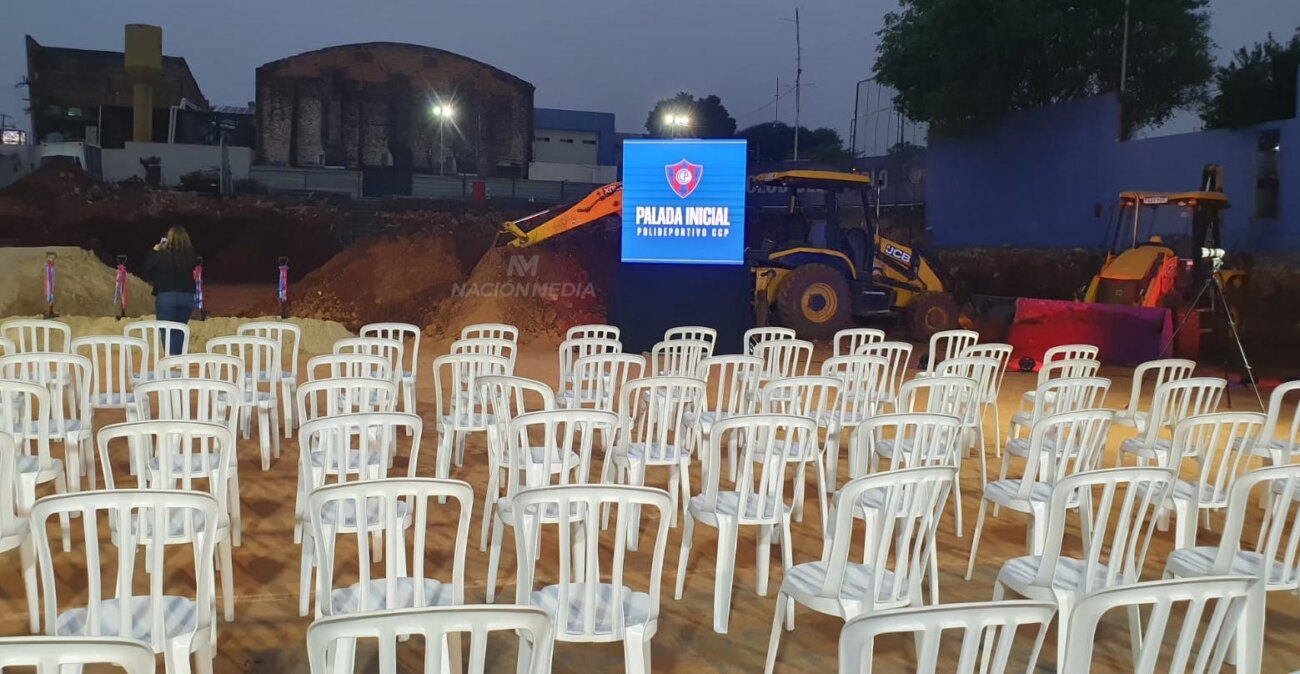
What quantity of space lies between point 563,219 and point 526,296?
1.22 metres

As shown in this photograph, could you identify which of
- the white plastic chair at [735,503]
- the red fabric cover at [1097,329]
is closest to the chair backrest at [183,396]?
the white plastic chair at [735,503]

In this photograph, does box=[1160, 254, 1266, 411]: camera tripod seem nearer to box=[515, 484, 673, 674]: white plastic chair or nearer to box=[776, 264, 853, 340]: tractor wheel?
box=[776, 264, 853, 340]: tractor wheel

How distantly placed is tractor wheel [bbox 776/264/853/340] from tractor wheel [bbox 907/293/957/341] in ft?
4.19

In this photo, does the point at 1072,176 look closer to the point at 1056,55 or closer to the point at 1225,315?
the point at 1056,55

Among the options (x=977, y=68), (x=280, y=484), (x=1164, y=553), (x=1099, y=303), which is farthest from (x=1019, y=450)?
(x=977, y=68)

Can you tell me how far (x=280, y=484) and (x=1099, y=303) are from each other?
9234mm

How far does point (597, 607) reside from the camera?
8.35 feet

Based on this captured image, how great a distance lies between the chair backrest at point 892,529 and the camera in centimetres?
254

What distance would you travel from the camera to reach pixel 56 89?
28844mm

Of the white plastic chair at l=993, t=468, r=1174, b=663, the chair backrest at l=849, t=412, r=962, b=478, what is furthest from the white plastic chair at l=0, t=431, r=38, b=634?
the white plastic chair at l=993, t=468, r=1174, b=663

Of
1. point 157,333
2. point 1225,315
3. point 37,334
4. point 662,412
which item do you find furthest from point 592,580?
point 1225,315

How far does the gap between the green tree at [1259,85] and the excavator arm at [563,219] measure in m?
10.4

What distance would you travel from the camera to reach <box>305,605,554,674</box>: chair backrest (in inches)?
57.5

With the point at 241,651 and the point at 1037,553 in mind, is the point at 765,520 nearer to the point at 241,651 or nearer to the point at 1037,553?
the point at 1037,553
